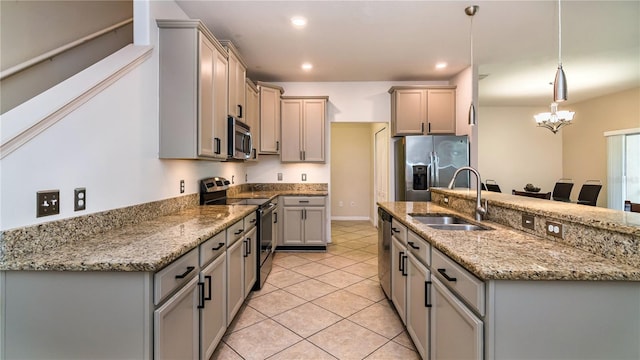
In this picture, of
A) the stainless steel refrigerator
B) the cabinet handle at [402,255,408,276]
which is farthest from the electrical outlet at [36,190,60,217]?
the stainless steel refrigerator

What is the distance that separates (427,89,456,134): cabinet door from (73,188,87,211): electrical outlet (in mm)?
4238

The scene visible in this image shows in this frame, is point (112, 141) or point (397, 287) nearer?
point (112, 141)

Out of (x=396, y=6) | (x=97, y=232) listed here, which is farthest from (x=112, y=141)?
(x=396, y=6)

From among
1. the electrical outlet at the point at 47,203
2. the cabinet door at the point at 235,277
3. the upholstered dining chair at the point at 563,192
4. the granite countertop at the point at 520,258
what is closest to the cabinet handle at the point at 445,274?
the granite countertop at the point at 520,258

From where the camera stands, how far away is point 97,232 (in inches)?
65.0

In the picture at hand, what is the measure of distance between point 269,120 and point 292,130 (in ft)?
1.31

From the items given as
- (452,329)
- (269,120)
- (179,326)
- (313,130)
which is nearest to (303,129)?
(313,130)

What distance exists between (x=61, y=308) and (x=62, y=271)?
0.48ft

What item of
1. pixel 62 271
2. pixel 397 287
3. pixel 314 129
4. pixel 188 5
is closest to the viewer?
pixel 62 271

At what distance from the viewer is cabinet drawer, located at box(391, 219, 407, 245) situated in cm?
214

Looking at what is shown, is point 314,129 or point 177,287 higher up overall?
point 314,129

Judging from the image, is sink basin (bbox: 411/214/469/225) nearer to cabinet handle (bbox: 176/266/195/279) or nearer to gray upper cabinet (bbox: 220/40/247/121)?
cabinet handle (bbox: 176/266/195/279)

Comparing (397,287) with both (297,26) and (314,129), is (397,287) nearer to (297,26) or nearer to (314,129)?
(297,26)

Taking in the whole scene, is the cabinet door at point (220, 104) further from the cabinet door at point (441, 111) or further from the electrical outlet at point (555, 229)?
the cabinet door at point (441, 111)
